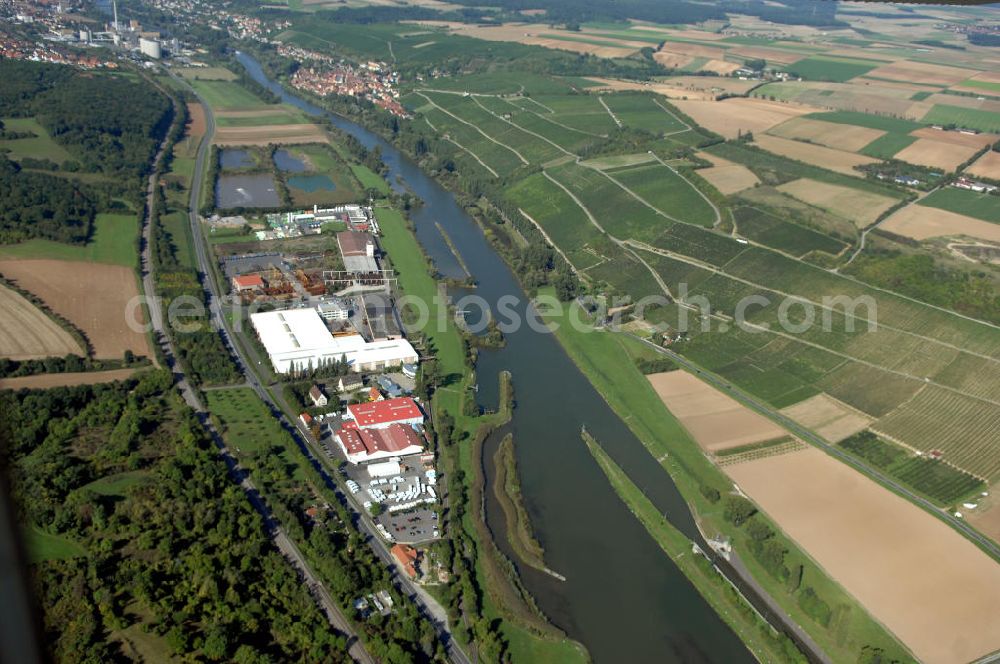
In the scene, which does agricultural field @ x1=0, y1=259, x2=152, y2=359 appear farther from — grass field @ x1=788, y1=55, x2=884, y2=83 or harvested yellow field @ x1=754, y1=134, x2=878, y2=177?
grass field @ x1=788, y1=55, x2=884, y2=83

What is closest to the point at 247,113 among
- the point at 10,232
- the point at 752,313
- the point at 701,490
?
the point at 10,232

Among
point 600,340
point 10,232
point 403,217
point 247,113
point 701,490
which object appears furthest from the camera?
point 247,113

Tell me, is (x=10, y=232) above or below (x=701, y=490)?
above

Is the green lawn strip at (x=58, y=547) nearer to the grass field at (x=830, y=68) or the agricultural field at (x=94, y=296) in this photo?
the agricultural field at (x=94, y=296)

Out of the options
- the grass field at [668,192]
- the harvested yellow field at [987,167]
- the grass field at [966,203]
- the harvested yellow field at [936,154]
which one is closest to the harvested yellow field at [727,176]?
the grass field at [668,192]

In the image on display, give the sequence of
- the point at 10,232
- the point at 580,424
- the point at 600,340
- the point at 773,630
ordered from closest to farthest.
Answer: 1. the point at 773,630
2. the point at 580,424
3. the point at 600,340
4. the point at 10,232

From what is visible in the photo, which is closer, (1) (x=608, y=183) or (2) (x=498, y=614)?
(2) (x=498, y=614)

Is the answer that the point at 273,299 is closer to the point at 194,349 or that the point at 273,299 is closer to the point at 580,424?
the point at 194,349
